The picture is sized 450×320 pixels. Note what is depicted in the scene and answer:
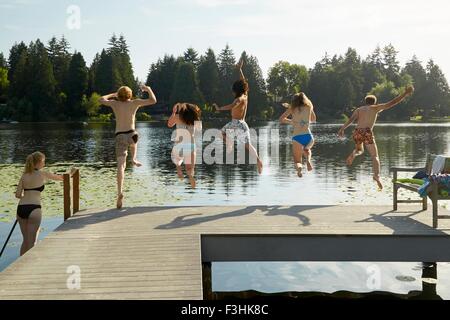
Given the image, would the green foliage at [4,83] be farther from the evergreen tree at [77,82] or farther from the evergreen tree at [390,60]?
the evergreen tree at [390,60]

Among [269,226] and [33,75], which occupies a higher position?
[33,75]

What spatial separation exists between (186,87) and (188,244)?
347 feet

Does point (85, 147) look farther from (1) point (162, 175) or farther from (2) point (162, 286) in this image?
(2) point (162, 286)

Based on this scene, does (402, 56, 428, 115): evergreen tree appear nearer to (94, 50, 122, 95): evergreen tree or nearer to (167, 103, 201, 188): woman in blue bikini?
(94, 50, 122, 95): evergreen tree

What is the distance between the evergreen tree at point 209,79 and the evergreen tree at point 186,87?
4.83 metres

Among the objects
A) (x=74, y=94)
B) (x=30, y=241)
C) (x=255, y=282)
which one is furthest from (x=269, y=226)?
(x=74, y=94)

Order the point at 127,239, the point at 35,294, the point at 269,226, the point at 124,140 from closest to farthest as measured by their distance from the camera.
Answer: the point at 35,294 < the point at 127,239 < the point at 269,226 < the point at 124,140

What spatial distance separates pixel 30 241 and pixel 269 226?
4.27m

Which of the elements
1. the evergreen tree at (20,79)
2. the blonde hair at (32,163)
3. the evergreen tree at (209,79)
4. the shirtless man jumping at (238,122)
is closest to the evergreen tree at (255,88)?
the evergreen tree at (209,79)

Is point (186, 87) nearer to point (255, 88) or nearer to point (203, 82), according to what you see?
point (203, 82)

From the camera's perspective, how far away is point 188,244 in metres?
8.36

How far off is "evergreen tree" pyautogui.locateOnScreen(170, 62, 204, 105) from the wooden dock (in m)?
102

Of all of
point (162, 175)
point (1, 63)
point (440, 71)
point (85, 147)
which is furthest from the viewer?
point (440, 71)

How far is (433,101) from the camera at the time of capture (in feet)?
412
